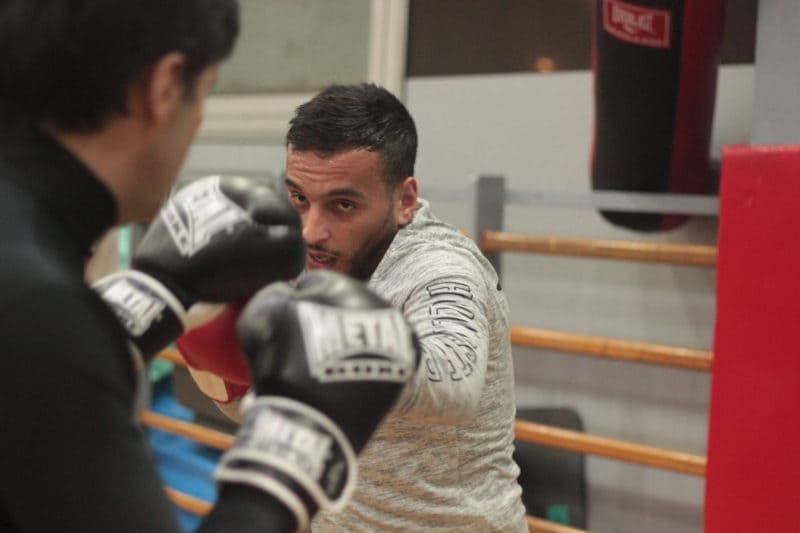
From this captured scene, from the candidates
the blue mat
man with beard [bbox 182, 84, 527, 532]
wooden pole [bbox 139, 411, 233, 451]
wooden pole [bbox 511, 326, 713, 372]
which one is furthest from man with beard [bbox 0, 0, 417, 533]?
the blue mat

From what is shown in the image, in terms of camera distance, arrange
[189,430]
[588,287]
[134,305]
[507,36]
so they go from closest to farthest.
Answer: [134,305] < [588,287] < [507,36] < [189,430]

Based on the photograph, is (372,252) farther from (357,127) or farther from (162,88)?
(162,88)

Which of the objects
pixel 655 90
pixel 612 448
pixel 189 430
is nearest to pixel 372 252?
pixel 655 90

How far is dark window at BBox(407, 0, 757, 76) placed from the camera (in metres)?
2.12

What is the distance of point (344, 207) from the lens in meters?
1.31

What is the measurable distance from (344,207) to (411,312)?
30 centimetres

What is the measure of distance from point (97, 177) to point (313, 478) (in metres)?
0.28

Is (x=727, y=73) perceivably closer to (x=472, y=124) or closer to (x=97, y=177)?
(x=472, y=124)

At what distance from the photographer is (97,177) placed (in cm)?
61

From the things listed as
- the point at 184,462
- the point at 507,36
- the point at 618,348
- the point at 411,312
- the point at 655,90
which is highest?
the point at 507,36

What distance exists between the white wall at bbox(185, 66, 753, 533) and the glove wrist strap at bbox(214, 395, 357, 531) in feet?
5.03

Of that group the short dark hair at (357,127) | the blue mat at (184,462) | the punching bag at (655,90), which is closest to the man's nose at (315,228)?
the short dark hair at (357,127)

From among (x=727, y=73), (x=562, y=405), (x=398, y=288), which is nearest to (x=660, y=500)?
(x=562, y=405)

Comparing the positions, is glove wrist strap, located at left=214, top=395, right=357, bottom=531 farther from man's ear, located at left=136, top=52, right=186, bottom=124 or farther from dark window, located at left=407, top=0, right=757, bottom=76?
dark window, located at left=407, top=0, right=757, bottom=76
